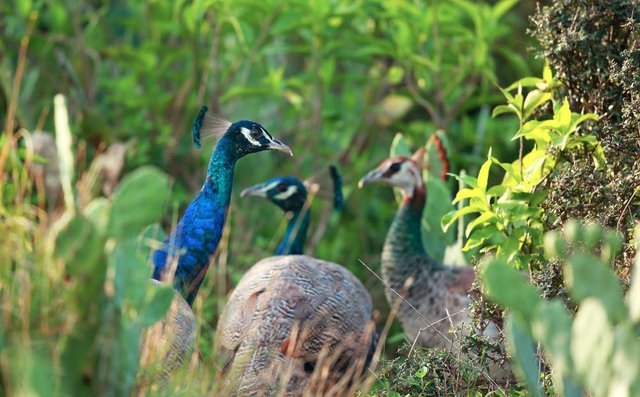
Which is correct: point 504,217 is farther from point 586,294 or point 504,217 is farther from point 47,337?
point 47,337

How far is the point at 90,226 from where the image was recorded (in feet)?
8.69

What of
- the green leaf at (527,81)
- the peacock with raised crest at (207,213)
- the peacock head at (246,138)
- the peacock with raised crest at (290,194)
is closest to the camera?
the green leaf at (527,81)

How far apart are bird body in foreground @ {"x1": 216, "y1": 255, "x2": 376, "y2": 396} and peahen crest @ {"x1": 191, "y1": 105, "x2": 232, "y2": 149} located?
62 centimetres

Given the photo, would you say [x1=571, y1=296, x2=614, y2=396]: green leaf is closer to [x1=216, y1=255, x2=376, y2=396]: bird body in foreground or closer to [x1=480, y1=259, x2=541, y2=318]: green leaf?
[x1=480, y1=259, x2=541, y2=318]: green leaf

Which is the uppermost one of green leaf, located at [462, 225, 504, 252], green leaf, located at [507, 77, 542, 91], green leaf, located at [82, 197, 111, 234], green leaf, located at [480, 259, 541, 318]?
green leaf, located at [507, 77, 542, 91]

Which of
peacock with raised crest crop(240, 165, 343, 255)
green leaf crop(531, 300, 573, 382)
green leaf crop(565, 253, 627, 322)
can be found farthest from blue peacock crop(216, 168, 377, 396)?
green leaf crop(565, 253, 627, 322)

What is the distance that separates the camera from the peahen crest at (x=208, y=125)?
197 inches

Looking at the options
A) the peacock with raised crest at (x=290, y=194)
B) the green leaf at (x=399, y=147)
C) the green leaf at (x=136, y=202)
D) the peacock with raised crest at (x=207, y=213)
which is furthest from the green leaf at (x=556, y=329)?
the green leaf at (x=399, y=147)

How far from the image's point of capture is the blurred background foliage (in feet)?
21.6

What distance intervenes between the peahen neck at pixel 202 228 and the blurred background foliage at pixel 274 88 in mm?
1339

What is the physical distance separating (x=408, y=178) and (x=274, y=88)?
115 cm

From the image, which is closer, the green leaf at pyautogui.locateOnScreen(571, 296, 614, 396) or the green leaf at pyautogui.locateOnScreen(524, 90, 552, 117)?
the green leaf at pyautogui.locateOnScreen(571, 296, 614, 396)

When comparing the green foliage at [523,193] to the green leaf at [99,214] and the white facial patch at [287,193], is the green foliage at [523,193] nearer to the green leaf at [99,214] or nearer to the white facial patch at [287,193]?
the green leaf at [99,214]

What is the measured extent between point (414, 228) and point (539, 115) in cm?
132
